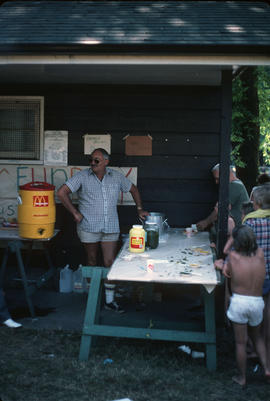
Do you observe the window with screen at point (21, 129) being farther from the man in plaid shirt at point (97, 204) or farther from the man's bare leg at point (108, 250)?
the man's bare leg at point (108, 250)

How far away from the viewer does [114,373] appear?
159 inches

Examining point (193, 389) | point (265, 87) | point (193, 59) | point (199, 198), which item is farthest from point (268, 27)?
point (265, 87)

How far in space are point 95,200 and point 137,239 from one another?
124cm

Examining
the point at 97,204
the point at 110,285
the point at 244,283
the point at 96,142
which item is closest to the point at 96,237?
the point at 97,204

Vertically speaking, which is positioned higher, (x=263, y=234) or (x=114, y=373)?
(x=263, y=234)

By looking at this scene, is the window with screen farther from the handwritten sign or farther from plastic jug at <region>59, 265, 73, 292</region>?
plastic jug at <region>59, 265, 73, 292</region>

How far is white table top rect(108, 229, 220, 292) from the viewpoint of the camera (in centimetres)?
395

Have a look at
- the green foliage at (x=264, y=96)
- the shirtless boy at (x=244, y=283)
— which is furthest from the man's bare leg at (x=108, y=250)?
the green foliage at (x=264, y=96)

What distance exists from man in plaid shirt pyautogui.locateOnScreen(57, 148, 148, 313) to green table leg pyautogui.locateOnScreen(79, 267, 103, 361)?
1.41 metres

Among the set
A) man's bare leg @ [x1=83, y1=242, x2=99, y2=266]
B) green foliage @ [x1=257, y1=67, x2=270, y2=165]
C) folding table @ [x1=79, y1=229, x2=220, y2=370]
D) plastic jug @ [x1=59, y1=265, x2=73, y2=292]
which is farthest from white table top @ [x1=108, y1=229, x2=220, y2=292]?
green foliage @ [x1=257, y1=67, x2=270, y2=165]

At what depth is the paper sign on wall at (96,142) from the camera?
6473 millimetres

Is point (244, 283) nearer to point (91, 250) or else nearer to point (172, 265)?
point (172, 265)

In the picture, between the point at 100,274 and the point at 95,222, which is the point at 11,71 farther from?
the point at 100,274

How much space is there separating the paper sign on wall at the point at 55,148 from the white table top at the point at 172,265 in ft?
6.04
